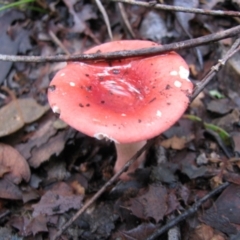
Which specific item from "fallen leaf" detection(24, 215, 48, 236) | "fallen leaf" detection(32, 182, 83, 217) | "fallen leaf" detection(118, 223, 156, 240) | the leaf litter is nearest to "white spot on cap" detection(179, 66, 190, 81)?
the leaf litter

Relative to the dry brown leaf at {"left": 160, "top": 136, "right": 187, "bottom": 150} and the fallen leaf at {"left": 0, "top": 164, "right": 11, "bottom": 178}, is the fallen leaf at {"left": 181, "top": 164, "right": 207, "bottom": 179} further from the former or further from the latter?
the fallen leaf at {"left": 0, "top": 164, "right": 11, "bottom": 178}

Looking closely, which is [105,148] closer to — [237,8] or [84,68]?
[84,68]

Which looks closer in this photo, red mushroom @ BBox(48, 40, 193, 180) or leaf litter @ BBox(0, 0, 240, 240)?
red mushroom @ BBox(48, 40, 193, 180)

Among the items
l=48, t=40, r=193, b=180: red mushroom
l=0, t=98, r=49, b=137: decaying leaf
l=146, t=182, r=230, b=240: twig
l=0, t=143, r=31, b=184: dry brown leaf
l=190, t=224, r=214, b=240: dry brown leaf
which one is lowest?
l=190, t=224, r=214, b=240: dry brown leaf

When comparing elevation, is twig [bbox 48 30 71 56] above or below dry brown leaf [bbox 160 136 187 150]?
above

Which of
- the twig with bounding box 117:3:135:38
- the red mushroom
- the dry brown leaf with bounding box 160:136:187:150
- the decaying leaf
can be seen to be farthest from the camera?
the twig with bounding box 117:3:135:38

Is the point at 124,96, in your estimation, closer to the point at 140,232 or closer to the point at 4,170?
the point at 140,232

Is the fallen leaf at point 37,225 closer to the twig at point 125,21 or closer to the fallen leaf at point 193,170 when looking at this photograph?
the fallen leaf at point 193,170

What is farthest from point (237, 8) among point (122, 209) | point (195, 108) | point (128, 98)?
point (122, 209)
